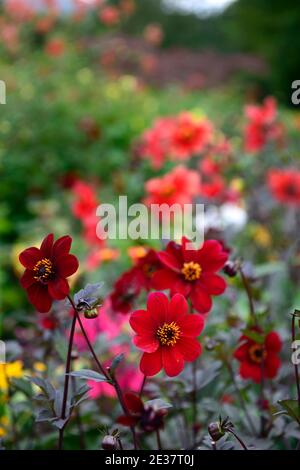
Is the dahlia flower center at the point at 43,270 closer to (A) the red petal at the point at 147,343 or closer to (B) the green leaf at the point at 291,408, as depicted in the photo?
(A) the red petal at the point at 147,343

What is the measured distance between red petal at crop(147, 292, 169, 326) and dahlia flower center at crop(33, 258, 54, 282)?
0.12 m

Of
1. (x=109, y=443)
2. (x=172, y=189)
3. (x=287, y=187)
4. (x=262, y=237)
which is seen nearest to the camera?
(x=109, y=443)

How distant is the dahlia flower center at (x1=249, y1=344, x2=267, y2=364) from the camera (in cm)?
82

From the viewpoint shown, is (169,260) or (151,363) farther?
(169,260)

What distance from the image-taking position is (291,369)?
95 cm

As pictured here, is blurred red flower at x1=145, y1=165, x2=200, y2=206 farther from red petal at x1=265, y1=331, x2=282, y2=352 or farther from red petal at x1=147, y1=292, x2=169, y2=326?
red petal at x1=147, y1=292, x2=169, y2=326

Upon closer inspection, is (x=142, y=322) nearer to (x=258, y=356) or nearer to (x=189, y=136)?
(x=258, y=356)

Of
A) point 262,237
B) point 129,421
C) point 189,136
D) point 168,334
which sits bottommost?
point 129,421

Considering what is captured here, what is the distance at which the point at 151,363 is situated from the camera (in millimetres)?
653

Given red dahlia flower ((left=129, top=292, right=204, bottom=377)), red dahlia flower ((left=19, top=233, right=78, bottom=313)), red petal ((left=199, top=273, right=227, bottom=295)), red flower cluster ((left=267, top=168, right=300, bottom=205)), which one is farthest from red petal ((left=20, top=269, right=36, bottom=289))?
red flower cluster ((left=267, top=168, right=300, bottom=205))

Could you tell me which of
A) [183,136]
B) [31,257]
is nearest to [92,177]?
[183,136]

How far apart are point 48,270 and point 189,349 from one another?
0.18 m

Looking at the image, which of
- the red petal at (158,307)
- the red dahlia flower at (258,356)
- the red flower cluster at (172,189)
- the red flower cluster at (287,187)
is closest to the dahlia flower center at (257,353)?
the red dahlia flower at (258,356)

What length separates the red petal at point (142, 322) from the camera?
66cm
